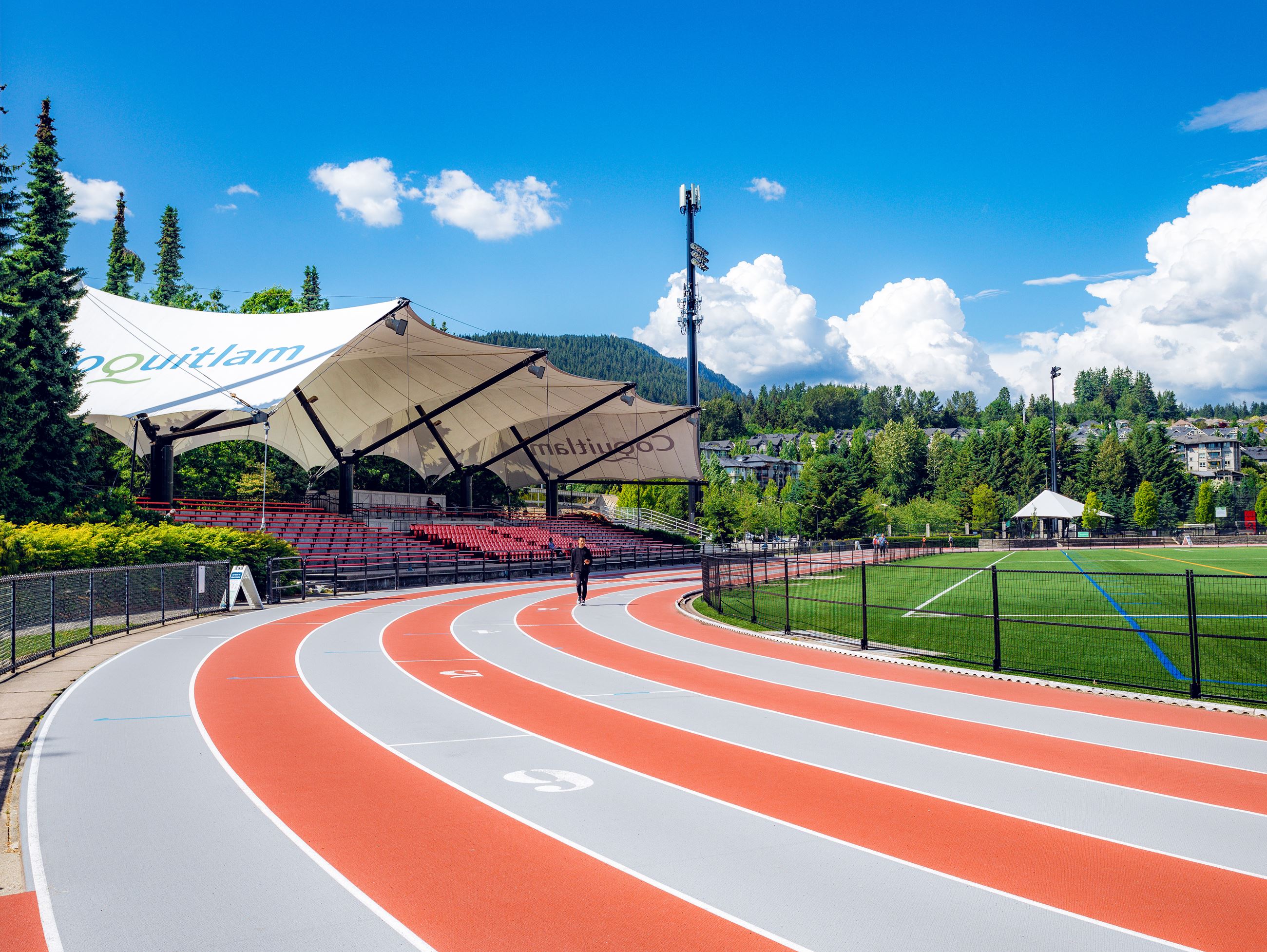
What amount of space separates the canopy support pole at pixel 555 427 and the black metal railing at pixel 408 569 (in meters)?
12.1

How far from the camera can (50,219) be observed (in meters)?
32.1

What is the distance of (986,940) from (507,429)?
207 feet

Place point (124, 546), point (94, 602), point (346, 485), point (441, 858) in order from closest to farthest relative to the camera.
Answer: point (441, 858)
point (94, 602)
point (124, 546)
point (346, 485)

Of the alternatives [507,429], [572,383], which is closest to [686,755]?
[572,383]

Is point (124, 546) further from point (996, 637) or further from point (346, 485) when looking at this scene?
point (346, 485)

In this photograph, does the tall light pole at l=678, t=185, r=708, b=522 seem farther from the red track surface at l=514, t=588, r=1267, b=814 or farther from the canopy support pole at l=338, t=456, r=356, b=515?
the red track surface at l=514, t=588, r=1267, b=814

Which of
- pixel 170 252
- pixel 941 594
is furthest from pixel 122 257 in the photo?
pixel 941 594

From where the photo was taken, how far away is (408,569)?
34.6m

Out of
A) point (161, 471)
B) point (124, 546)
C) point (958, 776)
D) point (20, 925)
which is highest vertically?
point (161, 471)

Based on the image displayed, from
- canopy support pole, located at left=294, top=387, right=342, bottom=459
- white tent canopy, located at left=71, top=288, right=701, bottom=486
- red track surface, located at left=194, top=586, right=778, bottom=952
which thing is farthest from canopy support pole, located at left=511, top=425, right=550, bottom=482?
red track surface, located at left=194, top=586, right=778, bottom=952

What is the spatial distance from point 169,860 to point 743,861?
3.74 m

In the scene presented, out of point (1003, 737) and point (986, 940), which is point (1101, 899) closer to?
point (986, 940)

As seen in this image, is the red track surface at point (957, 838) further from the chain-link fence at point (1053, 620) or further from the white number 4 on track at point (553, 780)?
the chain-link fence at point (1053, 620)

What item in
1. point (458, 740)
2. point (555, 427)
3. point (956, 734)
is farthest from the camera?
point (555, 427)
